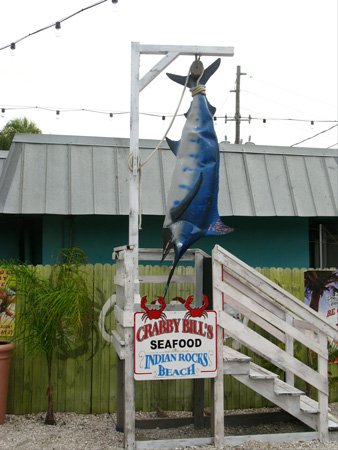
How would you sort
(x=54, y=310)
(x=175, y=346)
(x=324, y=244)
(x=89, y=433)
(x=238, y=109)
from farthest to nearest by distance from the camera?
(x=238, y=109), (x=324, y=244), (x=89, y=433), (x=54, y=310), (x=175, y=346)

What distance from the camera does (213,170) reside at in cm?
664

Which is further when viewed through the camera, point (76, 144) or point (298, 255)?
point (298, 255)

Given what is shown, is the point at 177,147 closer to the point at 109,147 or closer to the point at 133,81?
the point at 133,81

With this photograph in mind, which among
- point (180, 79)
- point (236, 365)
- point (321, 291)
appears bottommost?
point (236, 365)

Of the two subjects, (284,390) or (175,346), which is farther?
(284,390)

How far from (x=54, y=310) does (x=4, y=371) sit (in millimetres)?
1003

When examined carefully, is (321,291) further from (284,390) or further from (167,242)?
(167,242)

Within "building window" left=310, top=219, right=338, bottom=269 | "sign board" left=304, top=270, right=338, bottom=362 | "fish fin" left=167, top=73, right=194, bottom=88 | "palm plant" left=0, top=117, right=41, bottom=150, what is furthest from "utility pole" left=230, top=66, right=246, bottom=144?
"fish fin" left=167, top=73, right=194, bottom=88

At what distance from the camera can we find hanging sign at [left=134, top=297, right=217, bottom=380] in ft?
19.7

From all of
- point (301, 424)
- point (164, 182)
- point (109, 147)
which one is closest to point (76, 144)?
point (109, 147)

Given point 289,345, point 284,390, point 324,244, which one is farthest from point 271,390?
point 324,244

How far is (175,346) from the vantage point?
20.0ft

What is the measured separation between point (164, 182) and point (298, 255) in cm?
283

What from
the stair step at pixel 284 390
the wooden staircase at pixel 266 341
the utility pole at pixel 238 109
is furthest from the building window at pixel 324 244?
the utility pole at pixel 238 109
